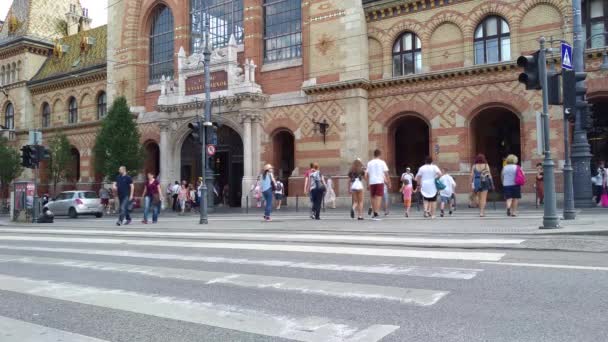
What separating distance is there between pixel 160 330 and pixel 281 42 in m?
24.9

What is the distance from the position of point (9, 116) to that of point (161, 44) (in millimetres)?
17629

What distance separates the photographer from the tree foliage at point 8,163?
1411 inches

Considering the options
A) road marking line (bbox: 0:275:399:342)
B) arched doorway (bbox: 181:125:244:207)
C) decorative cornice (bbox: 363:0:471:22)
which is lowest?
road marking line (bbox: 0:275:399:342)

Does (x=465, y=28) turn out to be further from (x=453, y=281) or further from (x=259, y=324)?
(x=259, y=324)

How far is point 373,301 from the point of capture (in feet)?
16.2

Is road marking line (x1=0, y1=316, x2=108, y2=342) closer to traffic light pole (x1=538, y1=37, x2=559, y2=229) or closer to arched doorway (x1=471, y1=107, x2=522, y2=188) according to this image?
traffic light pole (x1=538, y1=37, x2=559, y2=229)

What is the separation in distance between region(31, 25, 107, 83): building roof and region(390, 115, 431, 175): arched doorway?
21.3 meters

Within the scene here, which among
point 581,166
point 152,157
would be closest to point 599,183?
point 581,166

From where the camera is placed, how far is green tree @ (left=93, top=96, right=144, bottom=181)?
28.7 meters

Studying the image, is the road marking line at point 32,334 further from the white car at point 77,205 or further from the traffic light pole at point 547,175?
the white car at point 77,205

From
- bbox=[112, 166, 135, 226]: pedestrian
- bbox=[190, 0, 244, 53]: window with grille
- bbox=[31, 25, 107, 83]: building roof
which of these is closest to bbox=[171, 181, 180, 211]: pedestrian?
bbox=[190, 0, 244, 53]: window with grille

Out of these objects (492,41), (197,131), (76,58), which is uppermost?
(76,58)

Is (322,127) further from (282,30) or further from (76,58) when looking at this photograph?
(76,58)

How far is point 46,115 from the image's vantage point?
4009 cm
